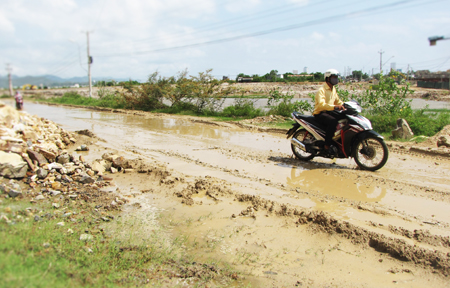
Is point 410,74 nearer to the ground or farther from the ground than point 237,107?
farther from the ground

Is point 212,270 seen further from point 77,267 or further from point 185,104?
point 185,104

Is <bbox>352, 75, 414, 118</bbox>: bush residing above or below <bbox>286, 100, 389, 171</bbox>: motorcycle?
above

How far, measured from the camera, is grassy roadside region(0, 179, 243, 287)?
233 cm

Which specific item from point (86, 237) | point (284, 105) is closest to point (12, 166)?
point (86, 237)

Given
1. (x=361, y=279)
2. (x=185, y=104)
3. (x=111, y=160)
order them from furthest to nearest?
1. (x=185, y=104)
2. (x=111, y=160)
3. (x=361, y=279)

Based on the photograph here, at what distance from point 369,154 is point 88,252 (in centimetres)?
523

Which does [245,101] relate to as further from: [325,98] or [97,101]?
[97,101]

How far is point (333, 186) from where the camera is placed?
5.56m

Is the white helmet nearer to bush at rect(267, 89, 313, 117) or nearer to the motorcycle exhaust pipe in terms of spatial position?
the motorcycle exhaust pipe

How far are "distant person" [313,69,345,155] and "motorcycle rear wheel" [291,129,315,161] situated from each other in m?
0.50

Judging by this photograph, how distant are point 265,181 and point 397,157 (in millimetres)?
3674

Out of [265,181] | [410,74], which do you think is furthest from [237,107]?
[265,181]

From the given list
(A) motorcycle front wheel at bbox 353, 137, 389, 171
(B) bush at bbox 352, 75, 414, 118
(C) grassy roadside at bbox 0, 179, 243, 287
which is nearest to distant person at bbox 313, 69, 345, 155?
(A) motorcycle front wheel at bbox 353, 137, 389, 171

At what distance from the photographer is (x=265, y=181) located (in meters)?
5.79
